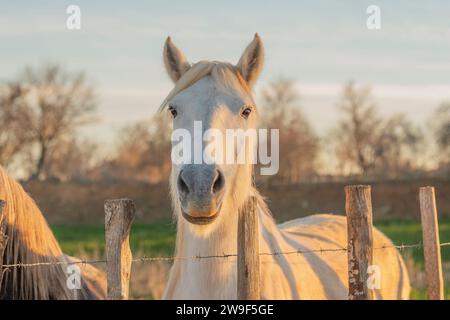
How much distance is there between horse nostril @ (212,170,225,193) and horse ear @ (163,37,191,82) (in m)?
1.46

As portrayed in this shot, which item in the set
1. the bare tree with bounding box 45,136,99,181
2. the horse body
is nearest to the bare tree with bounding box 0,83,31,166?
the bare tree with bounding box 45,136,99,181

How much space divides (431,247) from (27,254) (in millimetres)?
3096

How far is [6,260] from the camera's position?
5.13 m

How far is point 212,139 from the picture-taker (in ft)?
14.3

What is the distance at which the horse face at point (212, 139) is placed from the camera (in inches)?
160

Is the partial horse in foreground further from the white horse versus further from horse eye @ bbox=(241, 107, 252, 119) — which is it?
horse eye @ bbox=(241, 107, 252, 119)

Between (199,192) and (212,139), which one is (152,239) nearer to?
(212,139)

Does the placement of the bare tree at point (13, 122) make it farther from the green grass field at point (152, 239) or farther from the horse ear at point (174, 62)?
the horse ear at point (174, 62)

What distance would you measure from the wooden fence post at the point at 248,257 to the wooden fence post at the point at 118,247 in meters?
0.72

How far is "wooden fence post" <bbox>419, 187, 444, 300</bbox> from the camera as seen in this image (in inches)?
203

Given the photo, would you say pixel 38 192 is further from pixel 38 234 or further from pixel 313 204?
pixel 38 234

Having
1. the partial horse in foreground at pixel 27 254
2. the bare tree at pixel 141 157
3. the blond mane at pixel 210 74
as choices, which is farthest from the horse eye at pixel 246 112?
the bare tree at pixel 141 157
